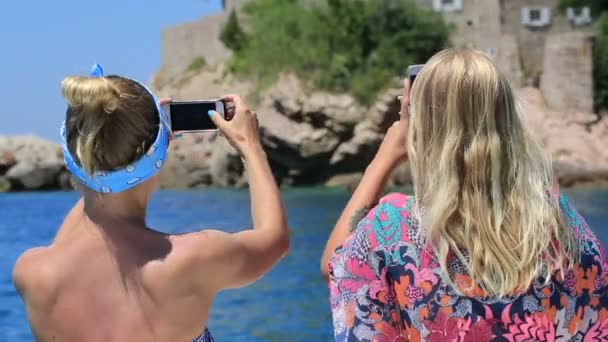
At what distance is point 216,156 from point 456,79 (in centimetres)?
3769

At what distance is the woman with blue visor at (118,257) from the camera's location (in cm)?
221

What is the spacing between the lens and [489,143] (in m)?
2.17

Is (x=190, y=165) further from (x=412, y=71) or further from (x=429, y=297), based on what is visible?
(x=429, y=297)

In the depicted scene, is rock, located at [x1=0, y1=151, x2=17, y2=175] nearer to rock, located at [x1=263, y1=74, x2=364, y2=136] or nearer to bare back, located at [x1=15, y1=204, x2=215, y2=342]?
rock, located at [x1=263, y1=74, x2=364, y2=136]

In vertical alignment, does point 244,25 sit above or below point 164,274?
below

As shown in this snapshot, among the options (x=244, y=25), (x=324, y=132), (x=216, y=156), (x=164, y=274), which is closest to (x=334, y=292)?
(x=164, y=274)

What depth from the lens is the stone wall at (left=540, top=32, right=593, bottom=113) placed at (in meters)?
38.3

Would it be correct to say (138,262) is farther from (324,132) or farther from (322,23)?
(322,23)

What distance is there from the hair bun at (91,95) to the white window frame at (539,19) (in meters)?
41.7

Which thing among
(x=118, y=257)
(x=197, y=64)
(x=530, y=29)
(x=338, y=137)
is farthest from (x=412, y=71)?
(x=197, y=64)

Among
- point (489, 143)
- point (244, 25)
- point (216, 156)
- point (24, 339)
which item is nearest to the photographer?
point (489, 143)

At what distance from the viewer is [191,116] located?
2555 millimetres

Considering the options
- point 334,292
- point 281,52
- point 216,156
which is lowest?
point 216,156

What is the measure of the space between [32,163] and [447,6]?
60.6 feet
